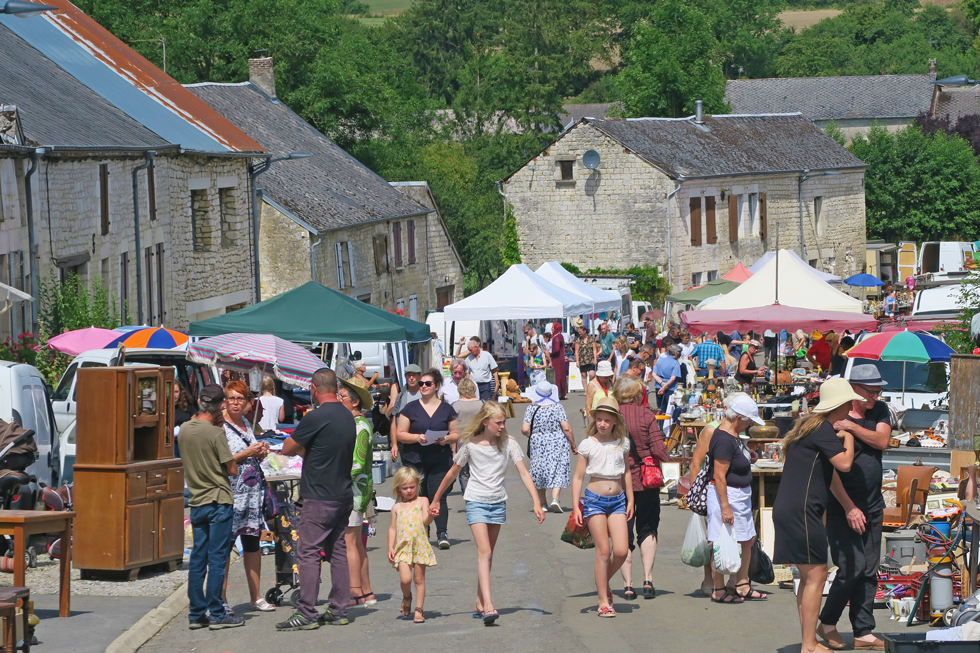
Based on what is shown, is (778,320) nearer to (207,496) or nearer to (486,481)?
(486,481)

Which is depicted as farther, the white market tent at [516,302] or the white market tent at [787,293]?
the white market tent at [516,302]

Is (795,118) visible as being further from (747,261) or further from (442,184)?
(442,184)

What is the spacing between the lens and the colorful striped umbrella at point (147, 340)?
16.1m

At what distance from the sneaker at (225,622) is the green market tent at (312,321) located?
9064 mm

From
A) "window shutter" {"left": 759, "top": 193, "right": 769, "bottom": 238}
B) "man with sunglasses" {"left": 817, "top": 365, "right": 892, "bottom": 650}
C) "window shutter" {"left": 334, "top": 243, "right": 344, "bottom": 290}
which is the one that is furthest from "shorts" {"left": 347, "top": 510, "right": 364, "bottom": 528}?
"window shutter" {"left": 759, "top": 193, "right": 769, "bottom": 238}

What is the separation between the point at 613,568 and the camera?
8.98m

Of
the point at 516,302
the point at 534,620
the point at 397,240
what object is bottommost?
the point at 534,620

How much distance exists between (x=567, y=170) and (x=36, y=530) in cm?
3733

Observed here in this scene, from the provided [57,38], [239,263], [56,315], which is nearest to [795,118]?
[239,263]

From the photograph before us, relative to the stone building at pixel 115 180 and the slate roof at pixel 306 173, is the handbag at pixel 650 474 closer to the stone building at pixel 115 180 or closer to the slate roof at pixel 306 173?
the stone building at pixel 115 180

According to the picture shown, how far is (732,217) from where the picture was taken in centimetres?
4597

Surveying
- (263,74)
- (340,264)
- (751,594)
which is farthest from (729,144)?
(751,594)

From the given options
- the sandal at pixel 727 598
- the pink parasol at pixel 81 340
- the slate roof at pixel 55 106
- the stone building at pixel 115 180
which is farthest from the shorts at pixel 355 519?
the slate roof at pixel 55 106

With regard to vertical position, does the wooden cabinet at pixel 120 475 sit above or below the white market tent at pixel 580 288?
below
